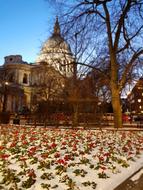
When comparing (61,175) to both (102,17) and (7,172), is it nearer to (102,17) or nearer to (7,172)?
(7,172)

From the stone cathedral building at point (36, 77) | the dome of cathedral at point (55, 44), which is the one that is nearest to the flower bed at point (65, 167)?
the stone cathedral building at point (36, 77)

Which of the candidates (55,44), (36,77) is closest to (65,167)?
(55,44)

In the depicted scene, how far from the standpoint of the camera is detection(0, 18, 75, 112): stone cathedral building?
26.9 meters

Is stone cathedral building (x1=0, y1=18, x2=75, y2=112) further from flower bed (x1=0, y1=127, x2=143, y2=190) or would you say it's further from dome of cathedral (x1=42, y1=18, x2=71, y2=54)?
flower bed (x1=0, y1=127, x2=143, y2=190)

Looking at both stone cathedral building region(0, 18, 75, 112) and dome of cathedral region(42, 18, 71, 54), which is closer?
dome of cathedral region(42, 18, 71, 54)

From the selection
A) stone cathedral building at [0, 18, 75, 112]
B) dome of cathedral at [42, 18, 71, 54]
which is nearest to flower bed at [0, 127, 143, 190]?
stone cathedral building at [0, 18, 75, 112]

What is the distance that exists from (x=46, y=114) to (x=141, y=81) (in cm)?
1234

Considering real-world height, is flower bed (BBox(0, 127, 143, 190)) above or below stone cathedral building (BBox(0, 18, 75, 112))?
below

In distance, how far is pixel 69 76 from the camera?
95.1 ft

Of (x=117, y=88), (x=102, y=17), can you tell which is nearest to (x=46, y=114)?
(x=117, y=88)

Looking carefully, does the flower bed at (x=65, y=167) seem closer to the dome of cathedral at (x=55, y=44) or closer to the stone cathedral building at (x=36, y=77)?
the stone cathedral building at (x=36, y=77)

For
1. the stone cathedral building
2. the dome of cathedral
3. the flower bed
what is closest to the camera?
the flower bed

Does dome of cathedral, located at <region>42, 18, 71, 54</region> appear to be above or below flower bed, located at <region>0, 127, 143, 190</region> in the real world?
above

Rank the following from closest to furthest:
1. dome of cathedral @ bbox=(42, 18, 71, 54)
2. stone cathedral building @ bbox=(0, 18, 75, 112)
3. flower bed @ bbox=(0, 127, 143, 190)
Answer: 1. flower bed @ bbox=(0, 127, 143, 190)
2. dome of cathedral @ bbox=(42, 18, 71, 54)
3. stone cathedral building @ bbox=(0, 18, 75, 112)
